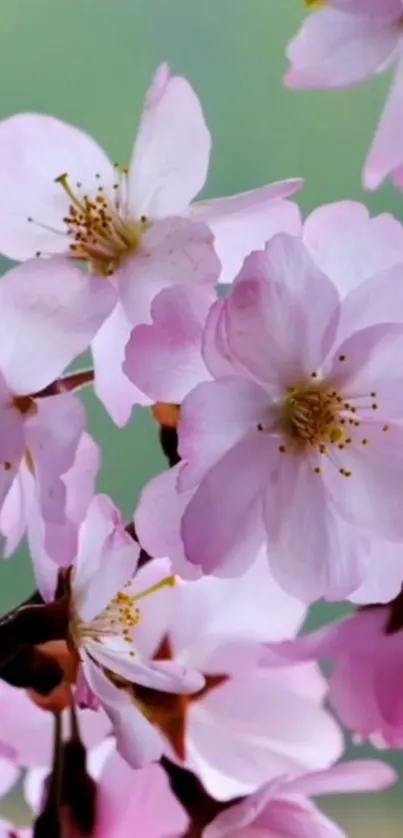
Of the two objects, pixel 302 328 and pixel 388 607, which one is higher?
pixel 302 328

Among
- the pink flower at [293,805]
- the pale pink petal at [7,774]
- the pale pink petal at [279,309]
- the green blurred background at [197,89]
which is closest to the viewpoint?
the pale pink petal at [279,309]

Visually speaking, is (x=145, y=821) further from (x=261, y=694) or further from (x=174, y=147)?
(x=174, y=147)

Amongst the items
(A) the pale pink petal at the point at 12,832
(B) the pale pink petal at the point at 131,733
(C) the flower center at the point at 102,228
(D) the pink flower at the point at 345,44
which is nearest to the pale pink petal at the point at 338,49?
(D) the pink flower at the point at 345,44

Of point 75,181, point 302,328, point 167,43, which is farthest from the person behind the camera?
point 167,43

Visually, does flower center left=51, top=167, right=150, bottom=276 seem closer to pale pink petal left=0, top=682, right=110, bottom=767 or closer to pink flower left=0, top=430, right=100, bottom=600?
pink flower left=0, top=430, right=100, bottom=600

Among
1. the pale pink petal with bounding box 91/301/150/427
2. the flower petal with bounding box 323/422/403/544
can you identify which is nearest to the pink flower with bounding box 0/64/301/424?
the pale pink petal with bounding box 91/301/150/427

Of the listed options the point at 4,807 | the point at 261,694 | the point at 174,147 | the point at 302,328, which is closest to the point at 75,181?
the point at 174,147

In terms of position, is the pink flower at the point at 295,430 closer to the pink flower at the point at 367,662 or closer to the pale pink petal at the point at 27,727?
the pink flower at the point at 367,662
